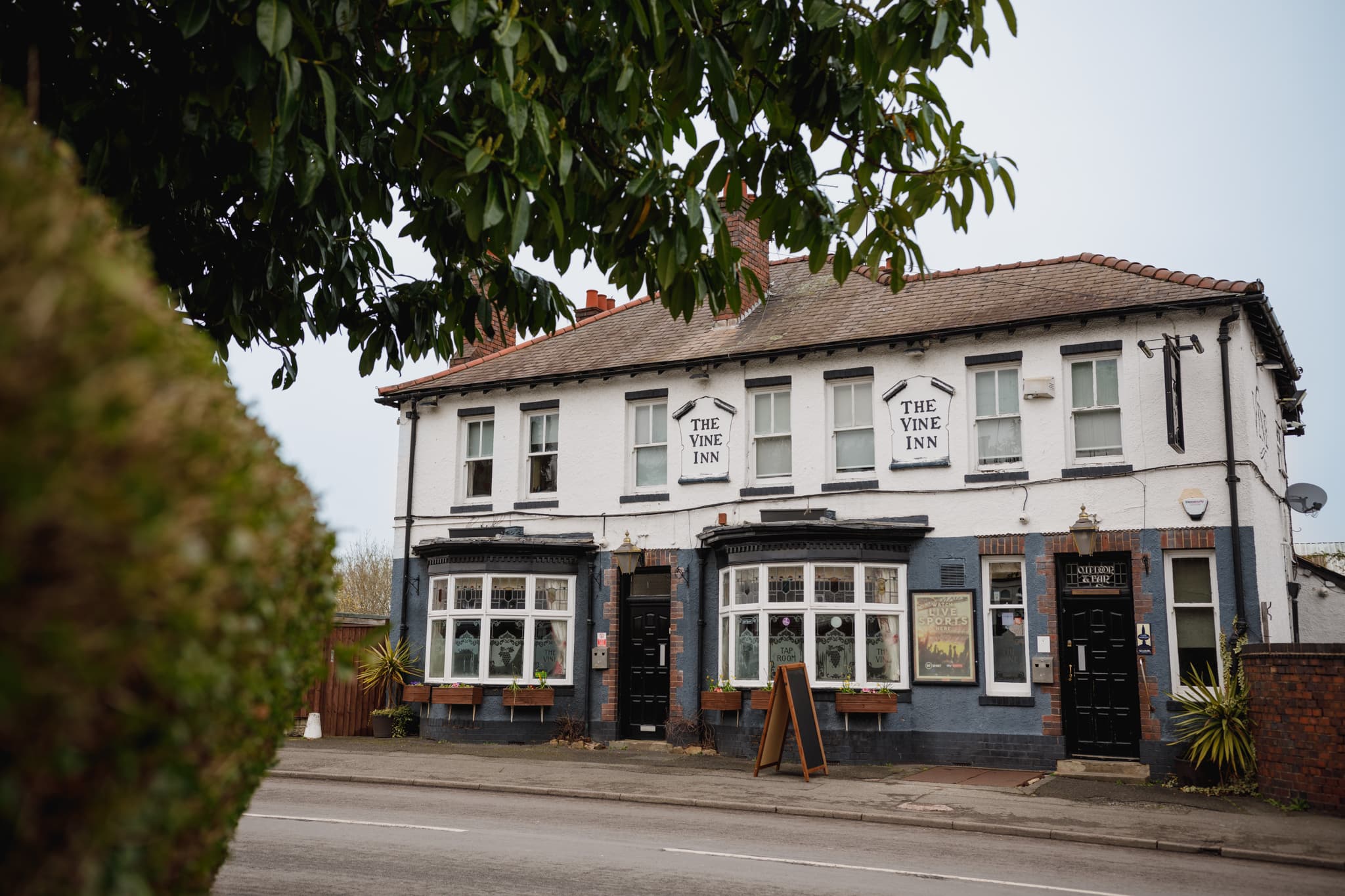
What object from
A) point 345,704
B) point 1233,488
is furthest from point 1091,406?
point 345,704

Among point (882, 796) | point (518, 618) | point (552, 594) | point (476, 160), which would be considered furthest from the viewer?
point (552, 594)

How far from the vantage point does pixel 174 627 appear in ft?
4.81

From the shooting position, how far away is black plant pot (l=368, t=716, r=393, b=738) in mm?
21391

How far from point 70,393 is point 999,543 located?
679 inches

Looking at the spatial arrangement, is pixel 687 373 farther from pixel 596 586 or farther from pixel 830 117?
pixel 830 117

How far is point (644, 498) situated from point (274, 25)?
16807mm

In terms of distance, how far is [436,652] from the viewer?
69.9 feet

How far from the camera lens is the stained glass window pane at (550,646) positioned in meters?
20.8

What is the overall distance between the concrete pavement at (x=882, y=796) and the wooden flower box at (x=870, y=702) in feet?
2.97

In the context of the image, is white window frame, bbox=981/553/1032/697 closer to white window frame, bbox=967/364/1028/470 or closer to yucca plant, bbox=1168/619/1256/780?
white window frame, bbox=967/364/1028/470

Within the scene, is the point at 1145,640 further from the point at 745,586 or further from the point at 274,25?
the point at 274,25

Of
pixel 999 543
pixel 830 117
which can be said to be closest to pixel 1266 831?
pixel 999 543

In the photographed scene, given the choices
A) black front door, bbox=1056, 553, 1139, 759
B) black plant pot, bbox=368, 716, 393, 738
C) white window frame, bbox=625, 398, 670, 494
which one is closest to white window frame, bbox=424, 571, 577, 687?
black plant pot, bbox=368, 716, 393, 738

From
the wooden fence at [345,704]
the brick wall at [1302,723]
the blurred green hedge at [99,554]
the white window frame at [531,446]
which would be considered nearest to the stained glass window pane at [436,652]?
the wooden fence at [345,704]
